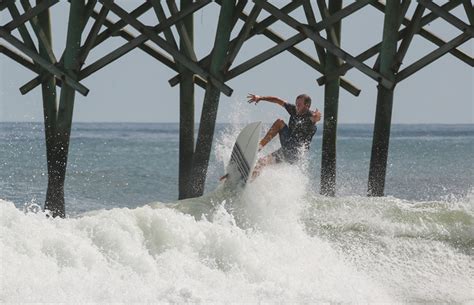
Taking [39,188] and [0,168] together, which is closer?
[39,188]

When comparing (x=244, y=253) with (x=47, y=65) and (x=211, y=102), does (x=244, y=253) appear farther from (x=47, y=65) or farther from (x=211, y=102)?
(x=47, y=65)

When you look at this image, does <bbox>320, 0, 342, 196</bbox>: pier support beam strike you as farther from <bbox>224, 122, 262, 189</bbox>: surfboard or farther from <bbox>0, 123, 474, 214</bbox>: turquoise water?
<bbox>224, 122, 262, 189</bbox>: surfboard

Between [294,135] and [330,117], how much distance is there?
6.85 feet

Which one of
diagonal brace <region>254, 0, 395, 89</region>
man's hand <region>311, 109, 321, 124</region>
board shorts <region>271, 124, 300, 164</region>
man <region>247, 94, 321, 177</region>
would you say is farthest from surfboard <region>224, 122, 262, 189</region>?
diagonal brace <region>254, 0, 395, 89</region>

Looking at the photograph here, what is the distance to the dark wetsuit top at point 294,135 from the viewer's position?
1229cm

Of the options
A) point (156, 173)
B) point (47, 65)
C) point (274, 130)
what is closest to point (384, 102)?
point (274, 130)

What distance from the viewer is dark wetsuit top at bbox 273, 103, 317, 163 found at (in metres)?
12.3

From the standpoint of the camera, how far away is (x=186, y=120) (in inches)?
570

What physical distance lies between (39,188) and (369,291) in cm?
976

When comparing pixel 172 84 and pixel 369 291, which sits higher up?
pixel 172 84

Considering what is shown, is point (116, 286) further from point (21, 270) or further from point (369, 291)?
point (369, 291)

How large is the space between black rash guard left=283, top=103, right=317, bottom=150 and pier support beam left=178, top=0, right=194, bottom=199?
207 cm

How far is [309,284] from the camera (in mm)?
9461

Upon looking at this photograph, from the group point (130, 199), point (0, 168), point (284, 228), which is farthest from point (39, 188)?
point (284, 228)
